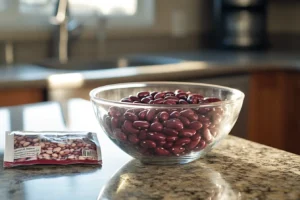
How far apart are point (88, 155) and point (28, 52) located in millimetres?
1902

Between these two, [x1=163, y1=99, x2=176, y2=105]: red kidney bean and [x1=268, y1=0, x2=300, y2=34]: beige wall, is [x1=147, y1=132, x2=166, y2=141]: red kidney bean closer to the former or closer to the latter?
[x1=163, y1=99, x2=176, y2=105]: red kidney bean

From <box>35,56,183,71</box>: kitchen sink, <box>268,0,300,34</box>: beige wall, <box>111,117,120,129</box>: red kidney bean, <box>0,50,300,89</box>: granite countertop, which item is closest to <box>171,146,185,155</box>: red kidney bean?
<box>111,117,120,129</box>: red kidney bean

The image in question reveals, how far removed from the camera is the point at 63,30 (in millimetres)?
2666

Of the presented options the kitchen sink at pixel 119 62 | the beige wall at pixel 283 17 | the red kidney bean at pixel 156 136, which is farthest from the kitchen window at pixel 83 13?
the red kidney bean at pixel 156 136

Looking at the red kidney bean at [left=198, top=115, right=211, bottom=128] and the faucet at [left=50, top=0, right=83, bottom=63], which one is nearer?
the red kidney bean at [left=198, top=115, right=211, bottom=128]

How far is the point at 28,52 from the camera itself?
2715 mm

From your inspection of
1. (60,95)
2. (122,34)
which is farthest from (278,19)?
(60,95)

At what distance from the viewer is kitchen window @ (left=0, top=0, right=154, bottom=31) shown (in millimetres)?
2674

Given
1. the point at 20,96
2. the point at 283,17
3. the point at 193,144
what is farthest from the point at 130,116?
the point at 283,17

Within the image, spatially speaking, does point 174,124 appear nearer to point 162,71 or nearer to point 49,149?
point 49,149

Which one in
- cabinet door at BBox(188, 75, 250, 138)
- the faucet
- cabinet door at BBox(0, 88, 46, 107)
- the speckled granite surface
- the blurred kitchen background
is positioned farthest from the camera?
the faucet

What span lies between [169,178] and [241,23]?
2362 millimetres

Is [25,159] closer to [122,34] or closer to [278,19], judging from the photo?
[122,34]

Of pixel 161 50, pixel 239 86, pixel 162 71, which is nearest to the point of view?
pixel 162 71
